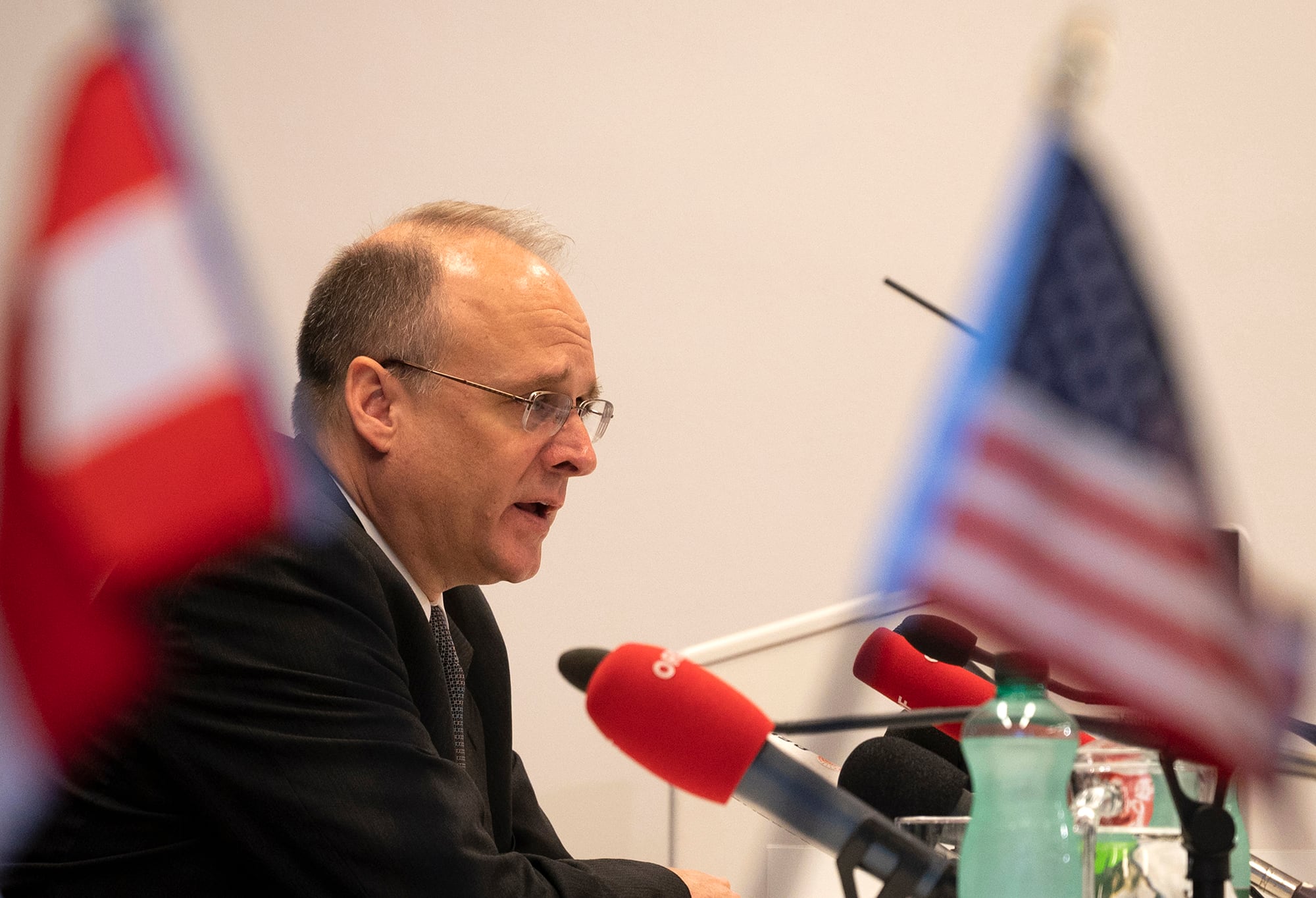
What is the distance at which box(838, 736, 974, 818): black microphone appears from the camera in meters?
1.25

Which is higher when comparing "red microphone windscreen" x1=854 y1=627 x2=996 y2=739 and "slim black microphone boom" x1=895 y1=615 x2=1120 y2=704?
"slim black microphone boom" x1=895 y1=615 x2=1120 y2=704

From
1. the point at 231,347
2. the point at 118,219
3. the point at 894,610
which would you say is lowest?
the point at 894,610

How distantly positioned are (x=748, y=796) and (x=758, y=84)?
228 cm

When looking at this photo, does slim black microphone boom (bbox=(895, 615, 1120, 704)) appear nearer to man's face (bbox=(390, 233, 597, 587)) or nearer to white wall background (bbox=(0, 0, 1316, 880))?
man's face (bbox=(390, 233, 597, 587))

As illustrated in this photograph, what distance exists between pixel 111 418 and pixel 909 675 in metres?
0.87

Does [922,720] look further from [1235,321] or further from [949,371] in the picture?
[1235,321]

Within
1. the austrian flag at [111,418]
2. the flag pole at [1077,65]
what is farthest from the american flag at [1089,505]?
the austrian flag at [111,418]

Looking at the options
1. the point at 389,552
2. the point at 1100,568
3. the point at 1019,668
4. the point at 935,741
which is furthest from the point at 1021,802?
the point at 389,552

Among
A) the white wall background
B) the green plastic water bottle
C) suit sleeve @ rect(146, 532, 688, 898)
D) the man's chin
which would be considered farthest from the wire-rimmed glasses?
the white wall background

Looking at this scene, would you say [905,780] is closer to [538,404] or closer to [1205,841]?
[538,404]

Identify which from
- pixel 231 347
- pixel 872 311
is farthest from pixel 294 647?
pixel 872 311

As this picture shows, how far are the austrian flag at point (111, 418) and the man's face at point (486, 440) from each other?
0.63 feet

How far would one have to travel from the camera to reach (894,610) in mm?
1888

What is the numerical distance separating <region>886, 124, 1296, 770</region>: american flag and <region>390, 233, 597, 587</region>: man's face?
445 mm
